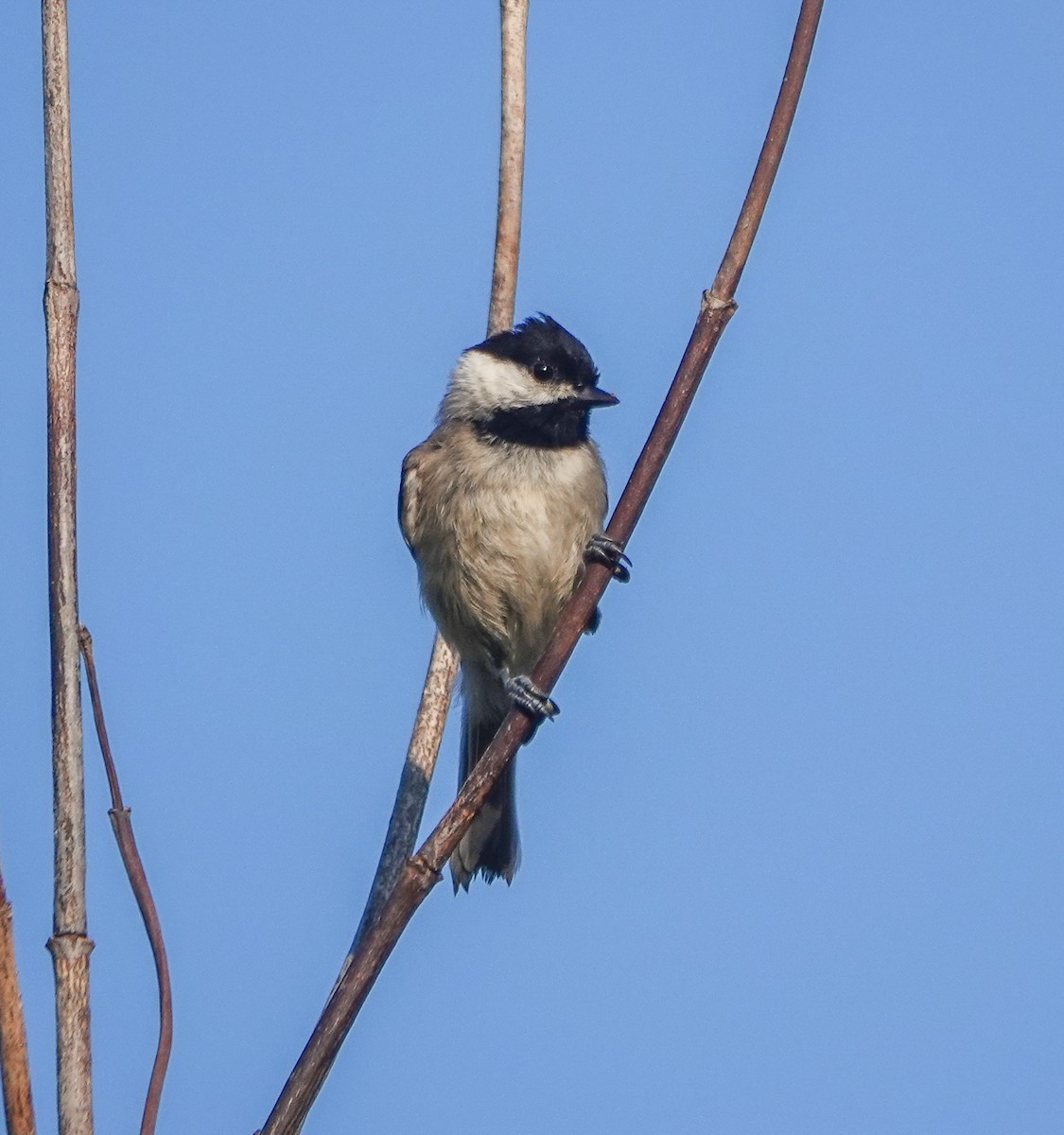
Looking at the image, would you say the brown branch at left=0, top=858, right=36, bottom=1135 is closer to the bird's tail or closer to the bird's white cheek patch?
the bird's tail

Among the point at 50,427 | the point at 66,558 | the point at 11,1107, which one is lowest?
the point at 11,1107

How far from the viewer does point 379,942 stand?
80.7 inches

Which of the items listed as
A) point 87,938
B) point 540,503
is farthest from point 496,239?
point 87,938

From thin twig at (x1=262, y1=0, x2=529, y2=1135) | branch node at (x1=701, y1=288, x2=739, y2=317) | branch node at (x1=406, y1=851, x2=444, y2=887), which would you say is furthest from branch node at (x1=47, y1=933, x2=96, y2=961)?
branch node at (x1=701, y1=288, x2=739, y2=317)

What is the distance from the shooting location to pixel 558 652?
2.60 m

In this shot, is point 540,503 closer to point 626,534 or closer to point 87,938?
point 626,534

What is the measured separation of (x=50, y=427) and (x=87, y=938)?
2.48 ft

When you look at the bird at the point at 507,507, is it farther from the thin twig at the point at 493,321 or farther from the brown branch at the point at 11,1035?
the brown branch at the point at 11,1035

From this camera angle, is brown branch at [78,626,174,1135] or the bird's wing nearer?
brown branch at [78,626,174,1135]

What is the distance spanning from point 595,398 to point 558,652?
205cm

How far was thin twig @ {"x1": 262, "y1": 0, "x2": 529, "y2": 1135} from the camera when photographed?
114 inches

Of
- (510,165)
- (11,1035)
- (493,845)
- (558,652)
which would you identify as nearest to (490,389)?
(510,165)

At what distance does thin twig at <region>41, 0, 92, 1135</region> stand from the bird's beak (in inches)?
95.2

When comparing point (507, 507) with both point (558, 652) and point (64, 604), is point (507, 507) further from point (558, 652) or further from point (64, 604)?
point (64, 604)
